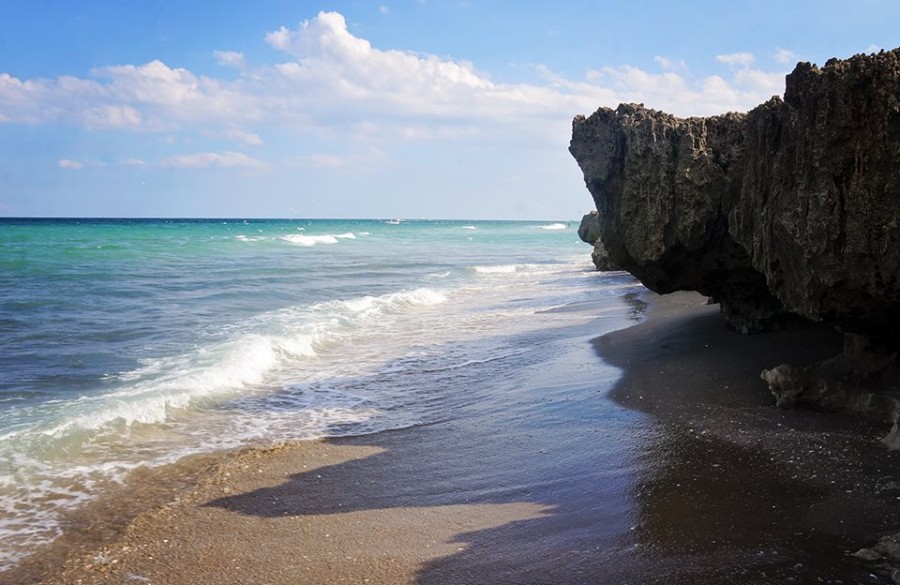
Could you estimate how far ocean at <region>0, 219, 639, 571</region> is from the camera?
8039 mm

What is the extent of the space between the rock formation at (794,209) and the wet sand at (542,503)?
82 centimetres

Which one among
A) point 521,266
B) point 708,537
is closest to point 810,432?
point 708,537

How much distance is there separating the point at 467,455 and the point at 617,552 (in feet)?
9.06

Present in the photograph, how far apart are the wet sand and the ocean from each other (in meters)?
0.89

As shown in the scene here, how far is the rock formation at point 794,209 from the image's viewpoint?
18.8 ft

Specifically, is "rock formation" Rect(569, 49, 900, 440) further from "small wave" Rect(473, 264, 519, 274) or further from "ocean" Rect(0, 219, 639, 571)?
"small wave" Rect(473, 264, 519, 274)

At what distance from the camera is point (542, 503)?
5.85 meters

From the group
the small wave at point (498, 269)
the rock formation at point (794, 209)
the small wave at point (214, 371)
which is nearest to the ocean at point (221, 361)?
the small wave at point (214, 371)

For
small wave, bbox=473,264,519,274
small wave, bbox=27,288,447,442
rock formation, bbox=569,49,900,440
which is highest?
rock formation, bbox=569,49,900,440

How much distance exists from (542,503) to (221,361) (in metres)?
7.95

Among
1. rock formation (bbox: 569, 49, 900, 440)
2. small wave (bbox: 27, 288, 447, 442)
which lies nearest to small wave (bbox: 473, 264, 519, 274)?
small wave (bbox: 27, 288, 447, 442)

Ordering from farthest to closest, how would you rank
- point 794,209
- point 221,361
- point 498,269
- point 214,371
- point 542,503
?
point 498,269
point 221,361
point 214,371
point 794,209
point 542,503

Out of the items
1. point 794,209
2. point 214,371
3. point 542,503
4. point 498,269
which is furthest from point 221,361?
point 498,269

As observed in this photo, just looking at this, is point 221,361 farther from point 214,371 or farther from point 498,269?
point 498,269
